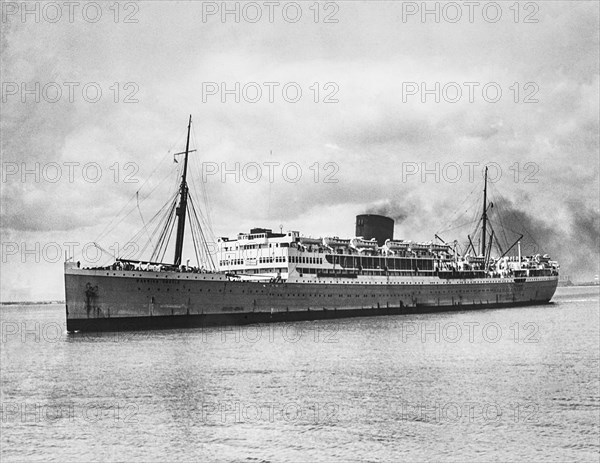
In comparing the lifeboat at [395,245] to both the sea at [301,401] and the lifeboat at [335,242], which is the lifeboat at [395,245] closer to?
the lifeboat at [335,242]

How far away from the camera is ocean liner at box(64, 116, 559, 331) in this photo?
117 feet

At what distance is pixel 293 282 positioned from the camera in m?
44.8

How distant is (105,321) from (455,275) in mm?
35010

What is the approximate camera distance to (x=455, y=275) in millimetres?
60250

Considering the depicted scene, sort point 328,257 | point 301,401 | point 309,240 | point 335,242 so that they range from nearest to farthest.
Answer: point 301,401 < point 309,240 < point 328,257 < point 335,242

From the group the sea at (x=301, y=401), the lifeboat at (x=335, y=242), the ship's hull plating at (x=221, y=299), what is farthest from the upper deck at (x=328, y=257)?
the sea at (x=301, y=401)

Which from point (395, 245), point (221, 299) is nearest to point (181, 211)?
point (221, 299)

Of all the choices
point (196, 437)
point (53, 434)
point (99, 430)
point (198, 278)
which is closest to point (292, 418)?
point (196, 437)

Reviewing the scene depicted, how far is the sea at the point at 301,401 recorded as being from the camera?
13805 mm

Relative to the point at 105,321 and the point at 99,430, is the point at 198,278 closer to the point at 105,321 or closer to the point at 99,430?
the point at 105,321

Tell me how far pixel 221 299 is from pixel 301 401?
74.0ft

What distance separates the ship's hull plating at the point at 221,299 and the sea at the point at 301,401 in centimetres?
484

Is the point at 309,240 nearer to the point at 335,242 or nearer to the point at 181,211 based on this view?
the point at 335,242

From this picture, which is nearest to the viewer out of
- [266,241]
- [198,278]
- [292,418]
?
[292,418]
